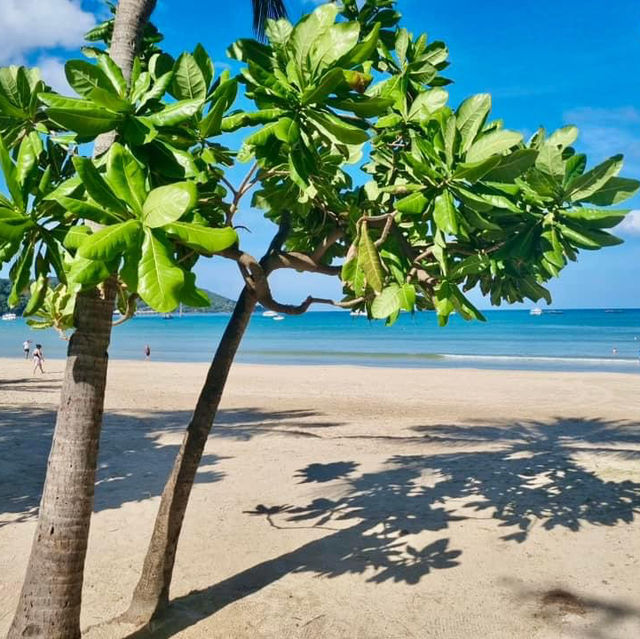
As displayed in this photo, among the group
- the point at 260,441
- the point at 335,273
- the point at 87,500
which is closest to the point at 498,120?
the point at 335,273

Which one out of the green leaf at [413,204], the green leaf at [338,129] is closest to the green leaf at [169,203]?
the green leaf at [338,129]

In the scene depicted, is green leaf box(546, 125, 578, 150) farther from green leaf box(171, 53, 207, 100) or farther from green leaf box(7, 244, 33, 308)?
green leaf box(7, 244, 33, 308)

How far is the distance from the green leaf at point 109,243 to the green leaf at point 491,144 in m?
1.75

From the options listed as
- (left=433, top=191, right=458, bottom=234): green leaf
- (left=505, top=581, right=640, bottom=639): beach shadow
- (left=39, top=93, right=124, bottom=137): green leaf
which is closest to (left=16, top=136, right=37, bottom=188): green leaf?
(left=39, top=93, right=124, bottom=137): green leaf

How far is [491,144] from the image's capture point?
3.01 meters

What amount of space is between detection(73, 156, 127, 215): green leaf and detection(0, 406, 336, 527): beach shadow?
6.00 metres

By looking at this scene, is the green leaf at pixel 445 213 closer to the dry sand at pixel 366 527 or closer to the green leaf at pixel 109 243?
the green leaf at pixel 109 243

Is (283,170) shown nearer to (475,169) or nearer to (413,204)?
(413,204)

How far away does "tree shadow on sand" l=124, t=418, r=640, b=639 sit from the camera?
5.68 metres

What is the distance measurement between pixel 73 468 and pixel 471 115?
2993 mm

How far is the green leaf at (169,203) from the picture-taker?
7.25 ft

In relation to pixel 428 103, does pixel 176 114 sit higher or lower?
lower

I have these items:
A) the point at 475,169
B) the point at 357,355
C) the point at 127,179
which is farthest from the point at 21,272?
the point at 357,355

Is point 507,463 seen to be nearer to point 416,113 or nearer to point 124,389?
point 416,113
